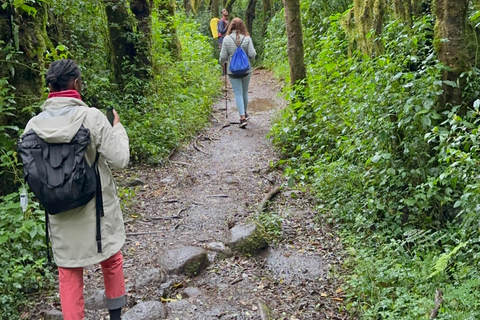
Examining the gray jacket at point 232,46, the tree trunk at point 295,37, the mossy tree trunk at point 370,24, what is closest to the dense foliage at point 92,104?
the gray jacket at point 232,46

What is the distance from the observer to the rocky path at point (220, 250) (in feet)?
14.7

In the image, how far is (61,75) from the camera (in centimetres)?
345

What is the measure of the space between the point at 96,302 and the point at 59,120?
205 centimetres

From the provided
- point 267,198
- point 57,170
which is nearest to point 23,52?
point 57,170

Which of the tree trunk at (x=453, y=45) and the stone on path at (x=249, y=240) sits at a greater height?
the tree trunk at (x=453, y=45)

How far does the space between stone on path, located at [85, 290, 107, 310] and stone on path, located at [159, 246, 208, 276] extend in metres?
0.80

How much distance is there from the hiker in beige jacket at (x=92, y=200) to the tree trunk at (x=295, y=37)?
602cm

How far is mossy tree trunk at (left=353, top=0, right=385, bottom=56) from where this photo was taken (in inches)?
276

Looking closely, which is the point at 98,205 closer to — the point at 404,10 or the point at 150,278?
the point at 150,278

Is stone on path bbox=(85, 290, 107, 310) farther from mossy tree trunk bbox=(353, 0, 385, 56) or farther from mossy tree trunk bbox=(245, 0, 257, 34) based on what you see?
mossy tree trunk bbox=(245, 0, 257, 34)

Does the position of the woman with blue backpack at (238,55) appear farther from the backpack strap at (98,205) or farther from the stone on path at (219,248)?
the backpack strap at (98,205)

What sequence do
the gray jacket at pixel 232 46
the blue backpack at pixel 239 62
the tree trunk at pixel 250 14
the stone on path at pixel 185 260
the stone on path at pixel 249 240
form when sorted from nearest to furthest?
1. the stone on path at pixel 185 260
2. the stone on path at pixel 249 240
3. the blue backpack at pixel 239 62
4. the gray jacket at pixel 232 46
5. the tree trunk at pixel 250 14

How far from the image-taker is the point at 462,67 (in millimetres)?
5000

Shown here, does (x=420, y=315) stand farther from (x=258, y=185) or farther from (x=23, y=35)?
(x=23, y=35)
